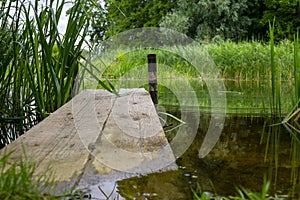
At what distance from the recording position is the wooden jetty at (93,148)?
31.1 inches

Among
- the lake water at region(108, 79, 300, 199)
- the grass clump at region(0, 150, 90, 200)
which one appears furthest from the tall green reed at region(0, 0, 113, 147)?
the grass clump at region(0, 150, 90, 200)

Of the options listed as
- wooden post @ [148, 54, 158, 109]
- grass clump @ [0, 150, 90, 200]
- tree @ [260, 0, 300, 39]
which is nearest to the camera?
grass clump @ [0, 150, 90, 200]

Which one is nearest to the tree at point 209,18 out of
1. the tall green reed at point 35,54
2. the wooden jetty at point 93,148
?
the tall green reed at point 35,54

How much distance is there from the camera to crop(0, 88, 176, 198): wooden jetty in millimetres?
791

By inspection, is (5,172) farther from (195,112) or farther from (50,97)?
(195,112)

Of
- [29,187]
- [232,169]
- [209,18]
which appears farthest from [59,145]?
[209,18]

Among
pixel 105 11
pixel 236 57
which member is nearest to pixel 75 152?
pixel 105 11

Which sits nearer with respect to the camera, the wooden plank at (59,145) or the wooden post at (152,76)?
the wooden plank at (59,145)

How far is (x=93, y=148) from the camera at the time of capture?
94cm

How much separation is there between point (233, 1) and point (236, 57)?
8.20 meters

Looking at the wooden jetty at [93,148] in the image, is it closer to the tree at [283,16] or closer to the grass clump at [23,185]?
the grass clump at [23,185]

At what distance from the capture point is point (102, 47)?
1868 mm

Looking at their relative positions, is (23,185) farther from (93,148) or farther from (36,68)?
(36,68)

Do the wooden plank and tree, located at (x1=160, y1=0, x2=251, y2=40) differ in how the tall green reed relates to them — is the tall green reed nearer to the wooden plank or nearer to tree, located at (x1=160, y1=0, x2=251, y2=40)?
→ the wooden plank
